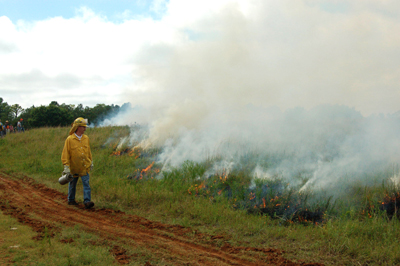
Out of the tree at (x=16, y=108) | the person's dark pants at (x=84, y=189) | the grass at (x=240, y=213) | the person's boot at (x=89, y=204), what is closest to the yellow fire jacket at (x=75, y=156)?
the person's dark pants at (x=84, y=189)

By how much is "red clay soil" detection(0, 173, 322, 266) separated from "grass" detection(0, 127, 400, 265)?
0.88 ft

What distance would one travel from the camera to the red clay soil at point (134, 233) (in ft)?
14.3

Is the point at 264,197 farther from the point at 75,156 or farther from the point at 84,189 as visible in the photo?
the point at 75,156

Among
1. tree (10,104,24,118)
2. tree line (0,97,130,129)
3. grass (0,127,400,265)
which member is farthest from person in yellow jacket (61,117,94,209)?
tree (10,104,24,118)

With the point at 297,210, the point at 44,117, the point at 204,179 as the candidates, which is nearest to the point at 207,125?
the point at 204,179

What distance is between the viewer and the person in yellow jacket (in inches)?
270

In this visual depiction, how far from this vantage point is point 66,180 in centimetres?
681

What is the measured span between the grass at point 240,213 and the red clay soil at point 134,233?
0.27 m

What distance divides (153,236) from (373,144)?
690 centimetres

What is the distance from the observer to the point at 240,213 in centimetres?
635

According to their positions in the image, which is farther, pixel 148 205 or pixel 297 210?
pixel 148 205

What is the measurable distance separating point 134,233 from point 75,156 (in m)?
2.82

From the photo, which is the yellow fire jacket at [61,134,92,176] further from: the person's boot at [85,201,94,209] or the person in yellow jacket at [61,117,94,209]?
the person's boot at [85,201,94,209]

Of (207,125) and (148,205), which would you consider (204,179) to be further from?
(207,125)
